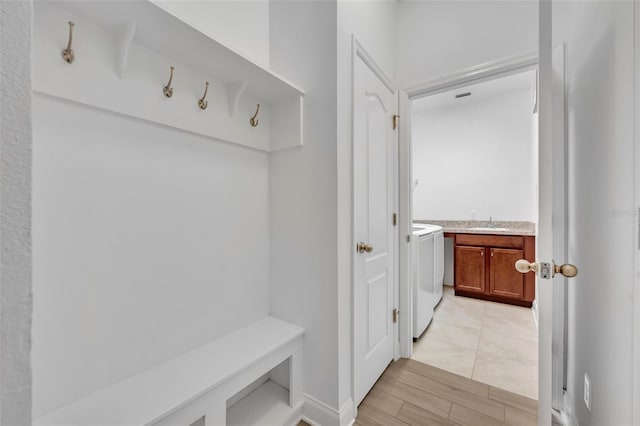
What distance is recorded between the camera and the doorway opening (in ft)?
6.83

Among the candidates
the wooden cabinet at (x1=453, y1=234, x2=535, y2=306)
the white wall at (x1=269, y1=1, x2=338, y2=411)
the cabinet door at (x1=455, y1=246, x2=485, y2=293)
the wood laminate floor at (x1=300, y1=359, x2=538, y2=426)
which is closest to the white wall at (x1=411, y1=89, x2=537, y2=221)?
the wooden cabinet at (x1=453, y1=234, x2=535, y2=306)

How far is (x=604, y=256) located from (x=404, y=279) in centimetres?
120

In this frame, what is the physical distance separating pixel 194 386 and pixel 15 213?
98cm

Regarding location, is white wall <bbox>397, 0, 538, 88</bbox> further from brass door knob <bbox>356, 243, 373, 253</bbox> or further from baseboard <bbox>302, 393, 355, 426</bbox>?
baseboard <bbox>302, 393, 355, 426</bbox>

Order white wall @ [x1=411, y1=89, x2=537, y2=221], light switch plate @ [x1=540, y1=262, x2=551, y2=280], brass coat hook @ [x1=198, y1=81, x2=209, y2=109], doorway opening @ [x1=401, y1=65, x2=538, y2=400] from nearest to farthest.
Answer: light switch plate @ [x1=540, y1=262, x2=551, y2=280]
brass coat hook @ [x1=198, y1=81, x2=209, y2=109]
doorway opening @ [x1=401, y1=65, x2=538, y2=400]
white wall @ [x1=411, y1=89, x2=537, y2=221]

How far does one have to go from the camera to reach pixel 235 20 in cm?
142

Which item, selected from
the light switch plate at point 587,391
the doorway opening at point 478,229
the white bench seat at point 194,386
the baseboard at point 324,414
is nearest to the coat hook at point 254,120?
the white bench seat at point 194,386

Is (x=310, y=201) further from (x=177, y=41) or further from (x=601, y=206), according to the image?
(x=601, y=206)

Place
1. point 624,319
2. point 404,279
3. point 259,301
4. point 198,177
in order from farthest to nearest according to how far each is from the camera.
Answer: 1. point 404,279
2. point 259,301
3. point 198,177
4. point 624,319

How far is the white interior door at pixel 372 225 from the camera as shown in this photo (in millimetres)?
A: 1510

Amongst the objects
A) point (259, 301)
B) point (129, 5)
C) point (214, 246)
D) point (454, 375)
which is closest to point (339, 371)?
point (259, 301)

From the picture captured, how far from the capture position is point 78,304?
92 centimetres

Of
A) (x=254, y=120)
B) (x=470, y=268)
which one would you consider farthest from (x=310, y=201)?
(x=470, y=268)

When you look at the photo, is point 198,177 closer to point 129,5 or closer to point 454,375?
point 129,5
